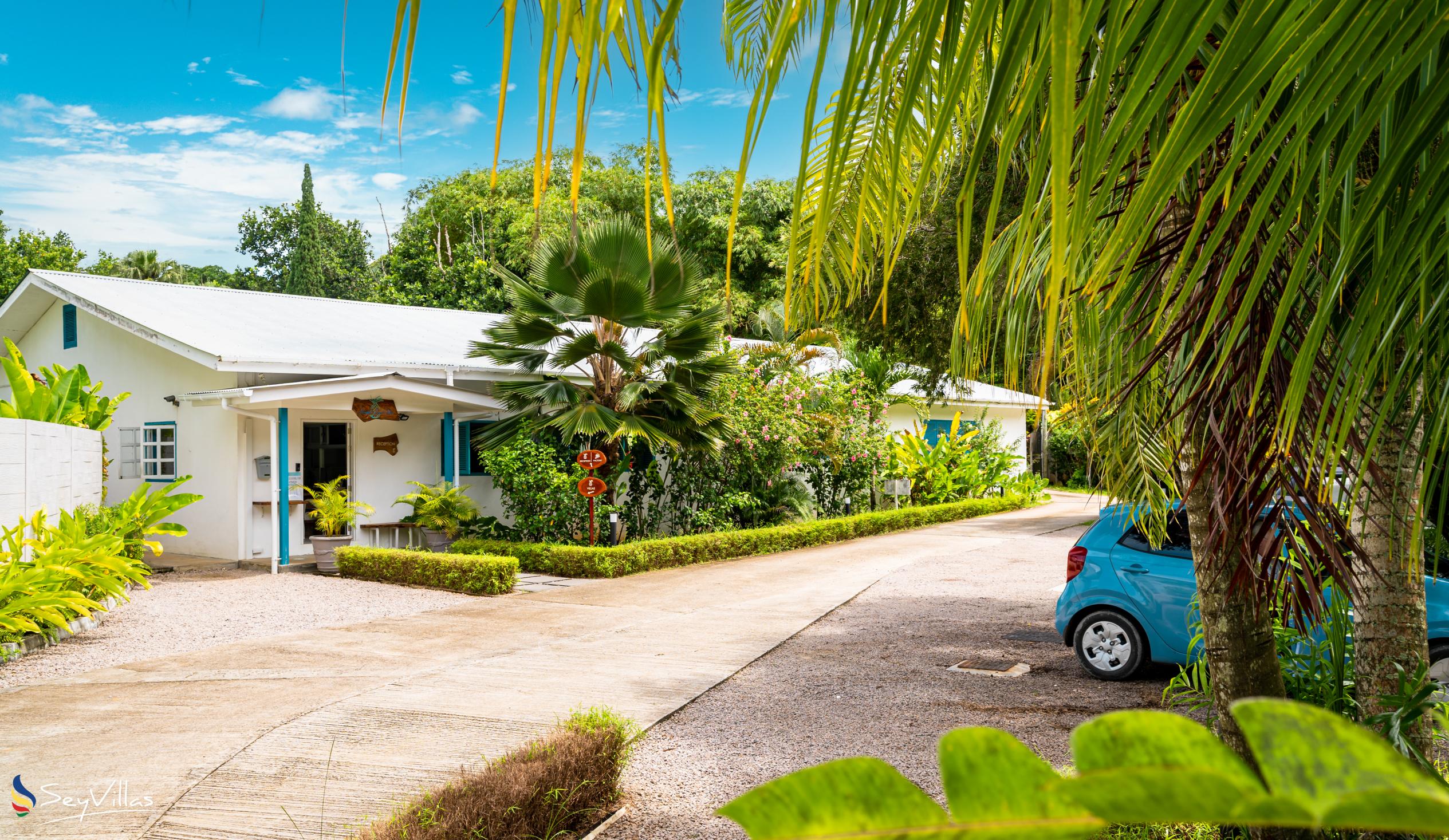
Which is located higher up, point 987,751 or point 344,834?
point 987,751

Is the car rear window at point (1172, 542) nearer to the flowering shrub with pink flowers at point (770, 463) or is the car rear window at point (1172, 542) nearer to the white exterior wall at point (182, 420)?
the flowering shrub with pink flowers at point (770, 463)

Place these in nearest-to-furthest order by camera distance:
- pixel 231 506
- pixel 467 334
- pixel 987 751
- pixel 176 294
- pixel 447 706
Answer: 1. pixel 987 751
2. pixel 447 706
3. pixel 231 506
4. pixel 176 294
5. pixel 467 334

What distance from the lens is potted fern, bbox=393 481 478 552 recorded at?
15047 mm

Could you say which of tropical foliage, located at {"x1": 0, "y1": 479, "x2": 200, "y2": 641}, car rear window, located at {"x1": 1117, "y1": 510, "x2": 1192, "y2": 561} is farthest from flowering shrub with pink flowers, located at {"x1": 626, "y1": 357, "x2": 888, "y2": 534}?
car rear window, located at {"x1": 1117, "y1": 510, "x2": 1192, "y2": 561}

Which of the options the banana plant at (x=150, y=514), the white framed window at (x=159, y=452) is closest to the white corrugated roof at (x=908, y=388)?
the white framed window at (x=159, y=452)

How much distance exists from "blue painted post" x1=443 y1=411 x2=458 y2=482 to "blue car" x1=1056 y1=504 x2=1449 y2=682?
1050cm

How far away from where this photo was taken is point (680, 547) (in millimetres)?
14945

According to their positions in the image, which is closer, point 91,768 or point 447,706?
point 91,768

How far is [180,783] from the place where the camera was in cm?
515

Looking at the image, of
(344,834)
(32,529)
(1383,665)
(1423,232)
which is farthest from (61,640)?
(1423,232)

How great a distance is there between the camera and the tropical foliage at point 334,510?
1435 cm

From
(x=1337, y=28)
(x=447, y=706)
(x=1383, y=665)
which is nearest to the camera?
(x=1337, y=28)

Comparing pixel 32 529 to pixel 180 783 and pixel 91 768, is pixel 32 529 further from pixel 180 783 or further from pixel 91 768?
pixel 180 783

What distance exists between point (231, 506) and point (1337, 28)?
16.2 m
